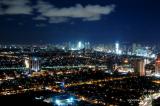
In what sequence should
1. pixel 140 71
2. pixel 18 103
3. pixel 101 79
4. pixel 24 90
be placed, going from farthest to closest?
pixel 140 71, pixel 101 79, pixel 24 90, pixel 18 103

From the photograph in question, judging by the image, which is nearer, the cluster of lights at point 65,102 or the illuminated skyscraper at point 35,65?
the cluster of lights at point 65,102

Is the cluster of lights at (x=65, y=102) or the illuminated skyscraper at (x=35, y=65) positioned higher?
the illuminated skyscraper at (x=35, y=65)

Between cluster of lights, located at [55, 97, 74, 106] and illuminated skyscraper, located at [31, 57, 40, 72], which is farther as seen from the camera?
illuminated skyscraper, located at [31, 57, 40, 72]

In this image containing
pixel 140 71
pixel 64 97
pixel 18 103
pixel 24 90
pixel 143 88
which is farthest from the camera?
pixel 140 71

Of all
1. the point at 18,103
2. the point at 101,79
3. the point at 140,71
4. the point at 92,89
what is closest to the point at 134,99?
the point at 92,89

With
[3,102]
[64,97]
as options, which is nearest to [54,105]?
[64,97]

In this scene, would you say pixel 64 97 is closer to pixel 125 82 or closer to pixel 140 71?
pixel 125 82

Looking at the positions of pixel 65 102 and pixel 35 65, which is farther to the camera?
pixel 35 65

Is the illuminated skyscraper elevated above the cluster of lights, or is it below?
above

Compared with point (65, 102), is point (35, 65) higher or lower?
higher

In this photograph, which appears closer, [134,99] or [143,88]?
[134,99]
